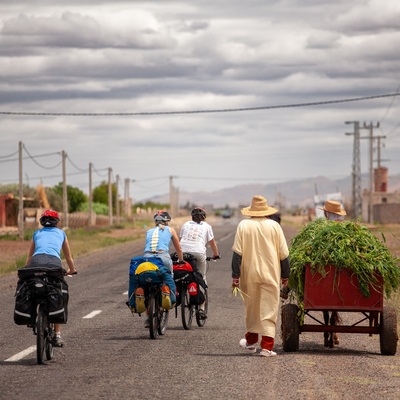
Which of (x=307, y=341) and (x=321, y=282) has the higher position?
(x=321, y=282)

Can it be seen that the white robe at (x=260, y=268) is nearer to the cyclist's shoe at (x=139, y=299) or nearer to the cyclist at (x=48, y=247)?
the cyclist's shoe at (x=139, y=299)

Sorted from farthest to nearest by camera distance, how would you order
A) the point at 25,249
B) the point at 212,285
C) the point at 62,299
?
the point at 25,249 → the point at 212,285 → the point at 62,299

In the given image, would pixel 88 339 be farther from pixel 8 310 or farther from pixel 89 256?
pixel 89 256

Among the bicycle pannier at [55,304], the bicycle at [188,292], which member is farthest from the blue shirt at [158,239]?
the bicycle pannier at [55,304]

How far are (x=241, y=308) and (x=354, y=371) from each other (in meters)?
8.73

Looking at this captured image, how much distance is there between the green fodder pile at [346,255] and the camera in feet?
42.6

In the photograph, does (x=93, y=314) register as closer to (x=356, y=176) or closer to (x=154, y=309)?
(x=154, y=309)

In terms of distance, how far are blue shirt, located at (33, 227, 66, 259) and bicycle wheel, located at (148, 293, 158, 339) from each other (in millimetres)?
2250

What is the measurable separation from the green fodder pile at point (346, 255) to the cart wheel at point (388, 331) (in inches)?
12.2

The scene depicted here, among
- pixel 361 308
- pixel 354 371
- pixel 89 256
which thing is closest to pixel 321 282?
pixel 361 308

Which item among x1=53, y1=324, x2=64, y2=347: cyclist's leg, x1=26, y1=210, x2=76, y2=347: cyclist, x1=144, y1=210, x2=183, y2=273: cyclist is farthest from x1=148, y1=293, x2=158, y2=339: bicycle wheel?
x1=53, y1=324, x2=64, y2=347: cyclist's leg

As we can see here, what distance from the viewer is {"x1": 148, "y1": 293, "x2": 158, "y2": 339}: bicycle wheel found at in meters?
14.8

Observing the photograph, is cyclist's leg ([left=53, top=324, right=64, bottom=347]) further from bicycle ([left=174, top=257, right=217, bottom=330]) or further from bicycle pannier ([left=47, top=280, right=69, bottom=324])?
bicycle ([left=174, top=257, right=217, bottom=330])

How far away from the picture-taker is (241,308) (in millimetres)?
20297
